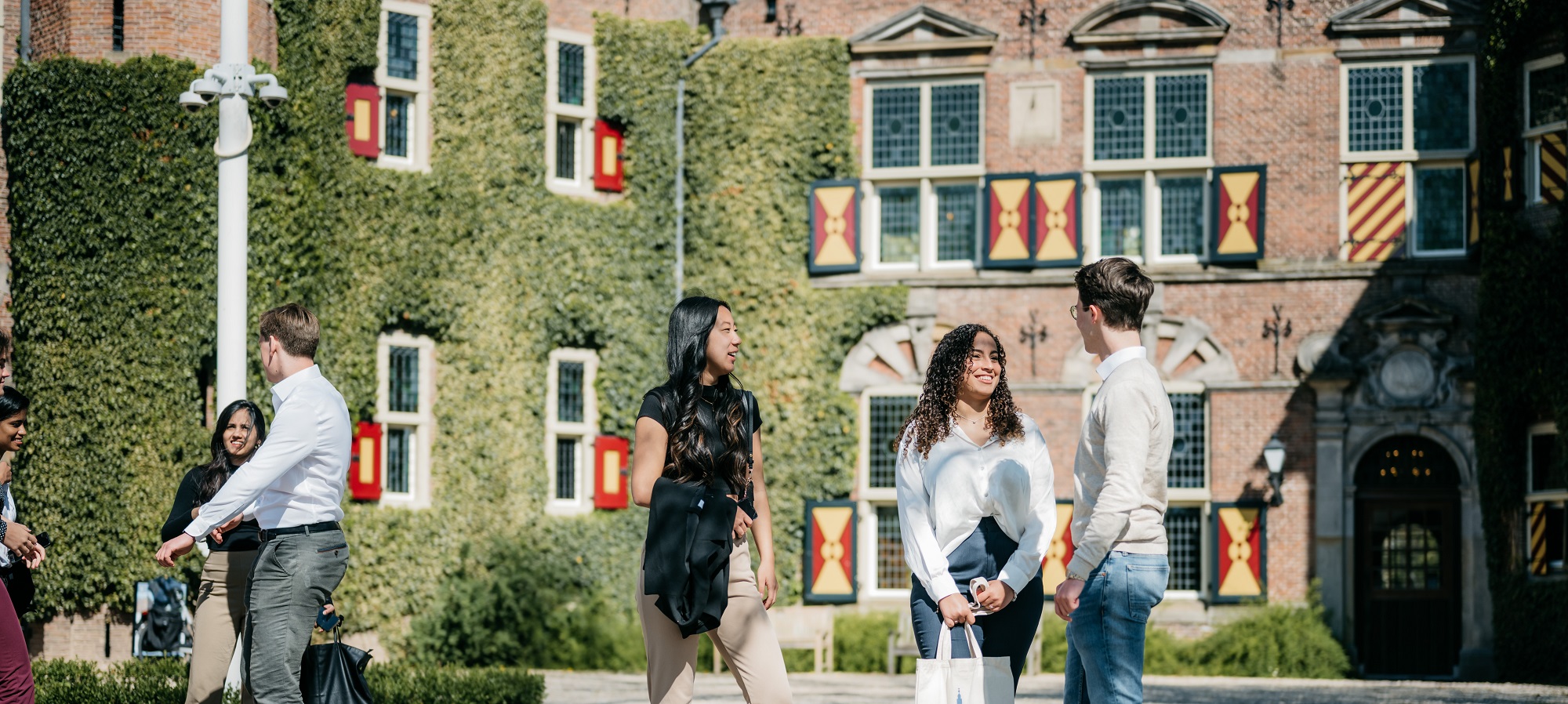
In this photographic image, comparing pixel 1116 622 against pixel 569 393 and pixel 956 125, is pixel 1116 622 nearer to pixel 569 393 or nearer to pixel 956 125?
pixel 569 393

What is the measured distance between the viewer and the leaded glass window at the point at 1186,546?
62.8 feet

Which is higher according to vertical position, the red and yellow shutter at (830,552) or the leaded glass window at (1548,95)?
the leaded glass window at (1548,95)

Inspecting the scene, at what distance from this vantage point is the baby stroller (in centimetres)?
1516

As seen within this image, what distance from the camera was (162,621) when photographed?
1533 centimetres

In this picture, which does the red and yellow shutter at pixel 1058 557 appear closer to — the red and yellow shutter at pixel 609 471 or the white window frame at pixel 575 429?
the red and yellow shutter at pixel 609 471

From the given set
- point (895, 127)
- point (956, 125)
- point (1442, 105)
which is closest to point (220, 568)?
point (895, 127)

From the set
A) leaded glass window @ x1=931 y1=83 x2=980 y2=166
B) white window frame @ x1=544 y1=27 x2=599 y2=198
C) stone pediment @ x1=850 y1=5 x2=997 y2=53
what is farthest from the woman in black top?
stone pediment @ x1=850 y1=5 x2=997 y2=53

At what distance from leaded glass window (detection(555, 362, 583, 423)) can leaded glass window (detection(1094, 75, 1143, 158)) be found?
19.3 feet

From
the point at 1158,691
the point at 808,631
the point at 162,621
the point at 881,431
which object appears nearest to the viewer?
the point at 1158,691

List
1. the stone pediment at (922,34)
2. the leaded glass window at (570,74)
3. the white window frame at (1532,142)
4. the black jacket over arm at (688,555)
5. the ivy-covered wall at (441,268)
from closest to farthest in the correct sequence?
the black jacket over arm at (688,555) < the ivy-covered wall at (441,268) < the white window frame at (1532,142) < the leaded glass window at (570,74) < the stone pediment at (922,34)

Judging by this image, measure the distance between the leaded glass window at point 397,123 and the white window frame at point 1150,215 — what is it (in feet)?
22.9

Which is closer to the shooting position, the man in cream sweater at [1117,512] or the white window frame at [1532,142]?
the man in cream sweater at [1117,512]

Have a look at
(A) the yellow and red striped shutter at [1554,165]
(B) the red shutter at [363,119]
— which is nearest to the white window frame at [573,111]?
(B) the red shutter at [363,119]

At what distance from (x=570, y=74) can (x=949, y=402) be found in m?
13.3
